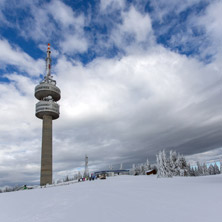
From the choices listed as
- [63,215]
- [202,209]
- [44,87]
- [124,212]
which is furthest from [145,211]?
[44,87]

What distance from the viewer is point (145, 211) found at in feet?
33.6

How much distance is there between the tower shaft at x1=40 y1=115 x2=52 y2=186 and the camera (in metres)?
70.6

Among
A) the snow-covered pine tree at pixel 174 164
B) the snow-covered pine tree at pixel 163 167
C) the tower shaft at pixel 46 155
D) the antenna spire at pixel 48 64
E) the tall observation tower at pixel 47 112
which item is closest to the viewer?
the snow-covered pine tree at pixel 163 167

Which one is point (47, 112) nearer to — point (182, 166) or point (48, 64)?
point (48, 64)

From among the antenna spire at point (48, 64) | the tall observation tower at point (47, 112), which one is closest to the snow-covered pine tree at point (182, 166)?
the tall observation tower at point (47, 112)

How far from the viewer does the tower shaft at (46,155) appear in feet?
232

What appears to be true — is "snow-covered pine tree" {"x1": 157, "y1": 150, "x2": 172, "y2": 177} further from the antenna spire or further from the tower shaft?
the antenna spire

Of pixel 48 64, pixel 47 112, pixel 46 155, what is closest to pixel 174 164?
pixel 46 155

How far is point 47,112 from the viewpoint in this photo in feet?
263

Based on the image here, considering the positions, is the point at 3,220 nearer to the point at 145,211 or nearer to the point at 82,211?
the point at 82,211

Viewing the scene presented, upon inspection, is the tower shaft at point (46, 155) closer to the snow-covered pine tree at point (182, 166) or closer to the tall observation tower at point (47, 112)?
the tall observation tower at point (47, 112)

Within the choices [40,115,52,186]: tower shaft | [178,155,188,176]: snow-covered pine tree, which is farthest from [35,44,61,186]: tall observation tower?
[178,155,188,176]: snow-covered pine tree

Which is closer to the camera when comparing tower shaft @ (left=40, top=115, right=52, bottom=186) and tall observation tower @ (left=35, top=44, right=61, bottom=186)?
tower shaft @ (left=40, top=115, right=52, bottom=186)

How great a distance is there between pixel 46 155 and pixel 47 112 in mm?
18261
